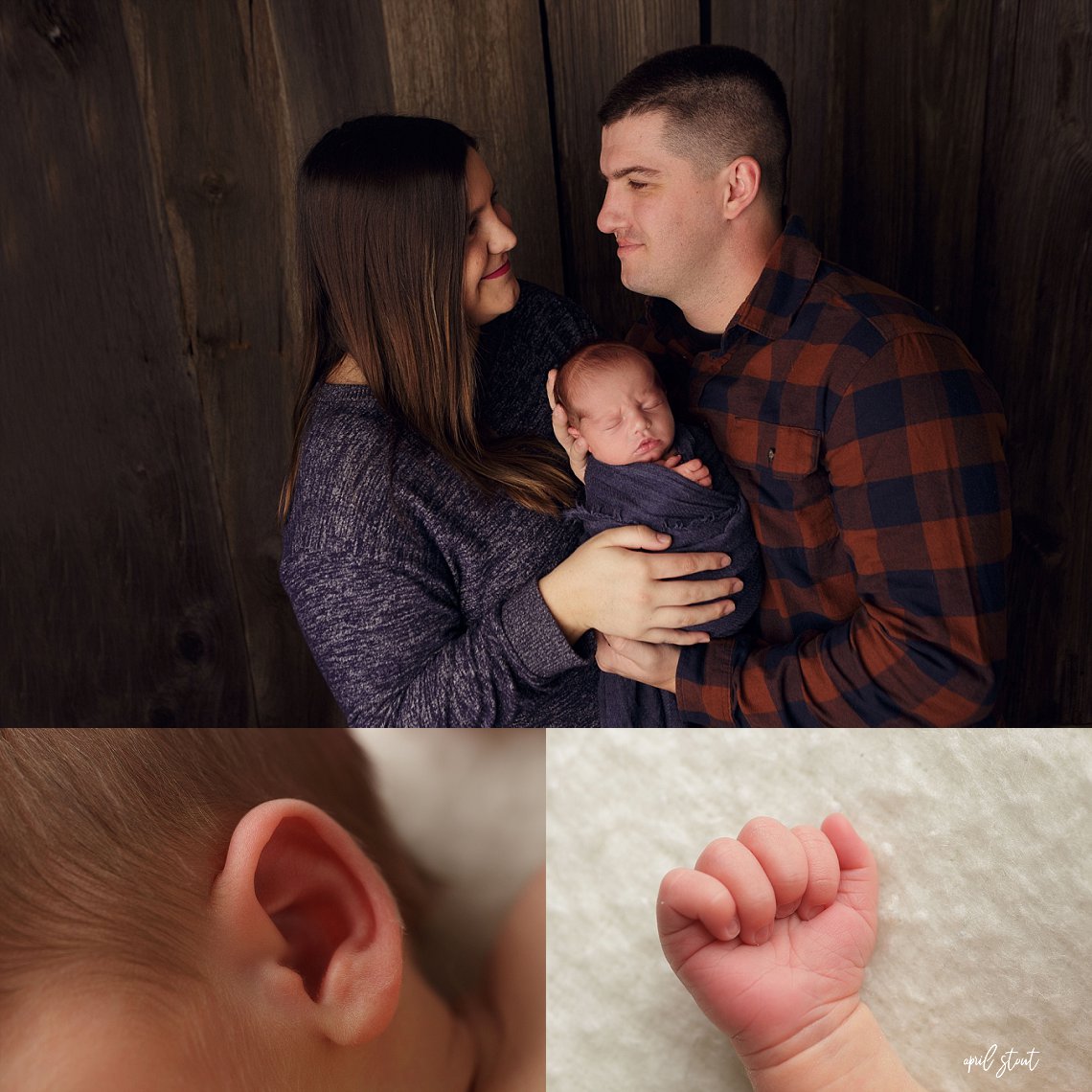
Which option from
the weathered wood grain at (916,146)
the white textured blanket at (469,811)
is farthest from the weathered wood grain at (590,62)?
the white textured blanket at (469,811)

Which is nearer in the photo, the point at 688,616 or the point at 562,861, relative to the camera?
the point at 562,861

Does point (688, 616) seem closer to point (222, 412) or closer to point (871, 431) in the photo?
point (871, 431)

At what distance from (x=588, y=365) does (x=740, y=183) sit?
255mm

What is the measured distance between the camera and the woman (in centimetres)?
101

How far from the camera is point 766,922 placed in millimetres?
430

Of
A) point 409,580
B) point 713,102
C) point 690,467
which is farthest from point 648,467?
point 713,102

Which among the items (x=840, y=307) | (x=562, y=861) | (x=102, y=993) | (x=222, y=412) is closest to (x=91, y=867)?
(x=102, y=993)

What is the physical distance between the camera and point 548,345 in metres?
1.20

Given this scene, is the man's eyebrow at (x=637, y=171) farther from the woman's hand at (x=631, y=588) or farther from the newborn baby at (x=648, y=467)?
the woman's hand at (x=631, y=588)

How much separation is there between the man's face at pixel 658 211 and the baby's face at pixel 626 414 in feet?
0.39

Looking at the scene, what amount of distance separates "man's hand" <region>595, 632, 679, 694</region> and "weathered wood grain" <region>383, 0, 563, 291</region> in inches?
27.3

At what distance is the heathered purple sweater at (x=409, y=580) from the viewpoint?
3.34 feet

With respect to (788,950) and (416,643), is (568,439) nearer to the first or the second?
(416,643)

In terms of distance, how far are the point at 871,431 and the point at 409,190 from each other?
1.73ft
